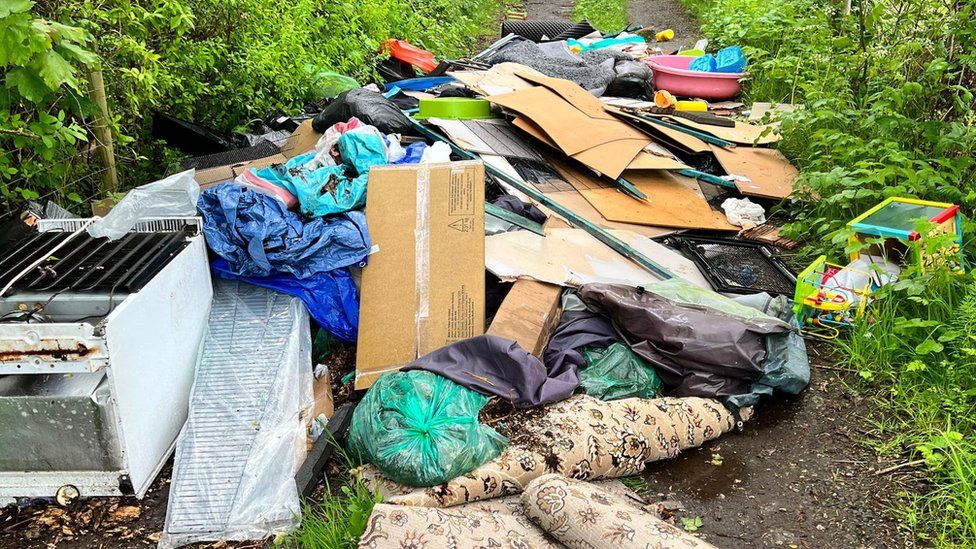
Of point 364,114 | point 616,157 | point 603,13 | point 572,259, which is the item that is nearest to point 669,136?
point 616,157

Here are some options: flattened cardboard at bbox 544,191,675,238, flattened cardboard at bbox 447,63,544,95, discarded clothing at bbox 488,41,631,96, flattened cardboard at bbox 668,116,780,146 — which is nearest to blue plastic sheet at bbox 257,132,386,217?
flattened cardboard at bbox 544,191,675,238

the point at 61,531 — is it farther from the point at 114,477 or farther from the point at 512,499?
the point at 512,499

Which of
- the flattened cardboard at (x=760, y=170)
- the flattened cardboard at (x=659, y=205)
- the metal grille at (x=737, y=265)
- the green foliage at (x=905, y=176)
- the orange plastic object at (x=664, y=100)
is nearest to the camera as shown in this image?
the green foliage at (x=905, y=176)

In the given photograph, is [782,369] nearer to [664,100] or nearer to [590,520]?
[590,520]

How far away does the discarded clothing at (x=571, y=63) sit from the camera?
7277 millimetres

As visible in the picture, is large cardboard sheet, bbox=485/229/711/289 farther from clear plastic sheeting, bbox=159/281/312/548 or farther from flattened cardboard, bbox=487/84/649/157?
clear plastic sheeting, bbox=159/281/312/548

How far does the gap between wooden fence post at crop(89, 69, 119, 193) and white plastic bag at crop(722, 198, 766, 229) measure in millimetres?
3799

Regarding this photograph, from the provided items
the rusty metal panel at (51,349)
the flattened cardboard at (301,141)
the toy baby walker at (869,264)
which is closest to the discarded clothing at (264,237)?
the rusty metal panel at (51,349)

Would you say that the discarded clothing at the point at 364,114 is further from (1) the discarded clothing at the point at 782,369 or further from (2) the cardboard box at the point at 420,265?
(1) the discarded clothing at the point at 782,369

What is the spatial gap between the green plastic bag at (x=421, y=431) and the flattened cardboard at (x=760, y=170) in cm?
305

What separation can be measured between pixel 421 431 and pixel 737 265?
8.32 feet

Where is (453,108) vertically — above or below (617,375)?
above

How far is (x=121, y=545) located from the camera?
2756mm

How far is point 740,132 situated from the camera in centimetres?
605
